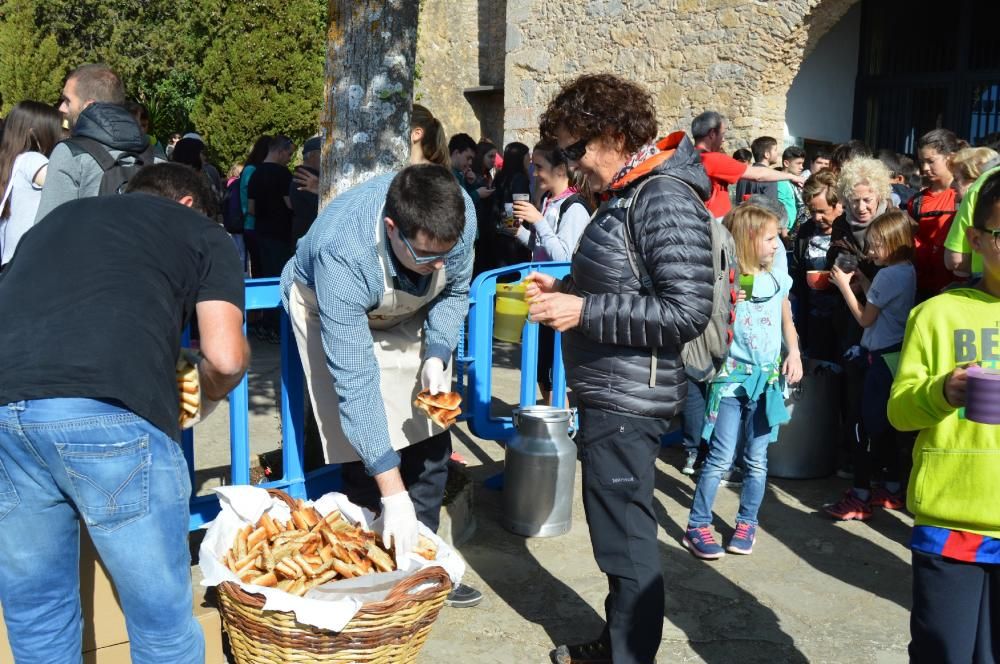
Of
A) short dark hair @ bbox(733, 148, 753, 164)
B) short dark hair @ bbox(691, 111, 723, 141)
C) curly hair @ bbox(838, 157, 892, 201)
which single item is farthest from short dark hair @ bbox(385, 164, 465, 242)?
short dark hair @ bbox(733, 148, 753, 164)

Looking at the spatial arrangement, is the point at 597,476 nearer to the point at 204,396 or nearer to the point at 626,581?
the point at 626,581

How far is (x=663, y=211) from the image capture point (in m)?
2.87

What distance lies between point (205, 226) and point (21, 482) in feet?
2.46

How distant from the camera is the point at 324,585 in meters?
2.86

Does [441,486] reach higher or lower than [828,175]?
lower

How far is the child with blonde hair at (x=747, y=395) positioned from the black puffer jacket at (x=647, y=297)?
52.4 inches

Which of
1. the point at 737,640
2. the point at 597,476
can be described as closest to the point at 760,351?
the point at 737,640

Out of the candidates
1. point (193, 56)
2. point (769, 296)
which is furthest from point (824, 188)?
point (193, 56)

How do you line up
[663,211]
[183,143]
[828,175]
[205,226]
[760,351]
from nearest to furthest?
1. [205,226]
2. [663,211]
3. [760,351]
4. [828,175]
5. [183,143]

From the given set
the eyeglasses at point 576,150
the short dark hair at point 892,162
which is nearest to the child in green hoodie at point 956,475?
the eyeglasses at point 576,150

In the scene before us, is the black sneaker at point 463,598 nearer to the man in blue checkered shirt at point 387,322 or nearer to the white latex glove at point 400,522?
the man in blue checkered shirt at point 387,322

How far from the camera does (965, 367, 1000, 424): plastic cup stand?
204 centimetres

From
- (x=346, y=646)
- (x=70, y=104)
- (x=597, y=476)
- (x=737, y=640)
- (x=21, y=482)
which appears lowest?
(x=737, y=640)

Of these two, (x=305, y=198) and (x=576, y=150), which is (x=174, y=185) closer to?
(x=576, y=150)
